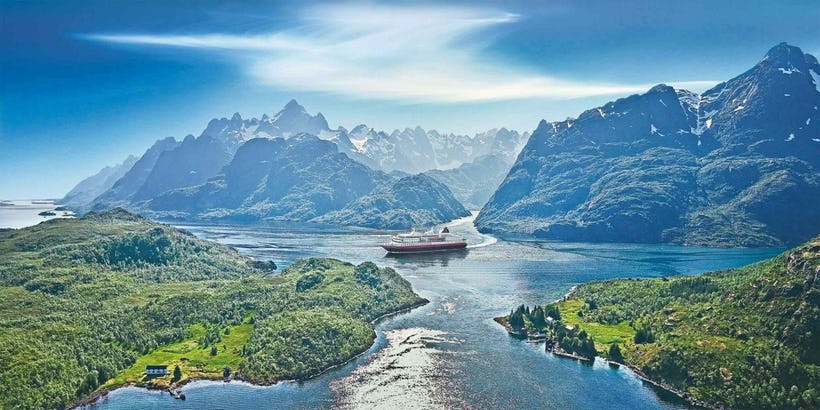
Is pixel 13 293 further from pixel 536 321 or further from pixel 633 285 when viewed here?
pixel 633 285

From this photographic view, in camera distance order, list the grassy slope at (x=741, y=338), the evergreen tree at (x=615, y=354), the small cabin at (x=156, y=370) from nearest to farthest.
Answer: the grassy slope at (x=741, y=338)
the small cabin at (x=156, y=370)
the evergreen tree at (x=615, y=354)

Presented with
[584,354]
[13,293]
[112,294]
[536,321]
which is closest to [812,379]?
[584,354]

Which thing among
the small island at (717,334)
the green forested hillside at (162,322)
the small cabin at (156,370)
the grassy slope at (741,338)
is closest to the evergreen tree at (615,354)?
the small island at (717,334)

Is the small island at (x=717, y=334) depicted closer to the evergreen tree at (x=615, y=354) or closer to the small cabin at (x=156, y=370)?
the evergreen tree at (x=615, y=354)

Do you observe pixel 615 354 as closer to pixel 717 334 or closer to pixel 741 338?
pixel 717 334

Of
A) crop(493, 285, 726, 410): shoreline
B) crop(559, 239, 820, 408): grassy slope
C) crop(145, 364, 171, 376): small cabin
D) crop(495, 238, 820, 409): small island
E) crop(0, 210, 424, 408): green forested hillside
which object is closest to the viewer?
crop(559, 239, 820, 408): grassy slope

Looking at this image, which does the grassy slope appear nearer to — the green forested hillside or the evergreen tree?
the evergreen tree

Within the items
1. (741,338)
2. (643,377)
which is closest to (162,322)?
(643,377)

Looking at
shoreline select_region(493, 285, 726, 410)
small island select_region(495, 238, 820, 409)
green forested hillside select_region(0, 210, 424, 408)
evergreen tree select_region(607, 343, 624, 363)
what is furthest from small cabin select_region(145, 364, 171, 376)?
evergreen tree select_region(607, 343, 624, 363)
